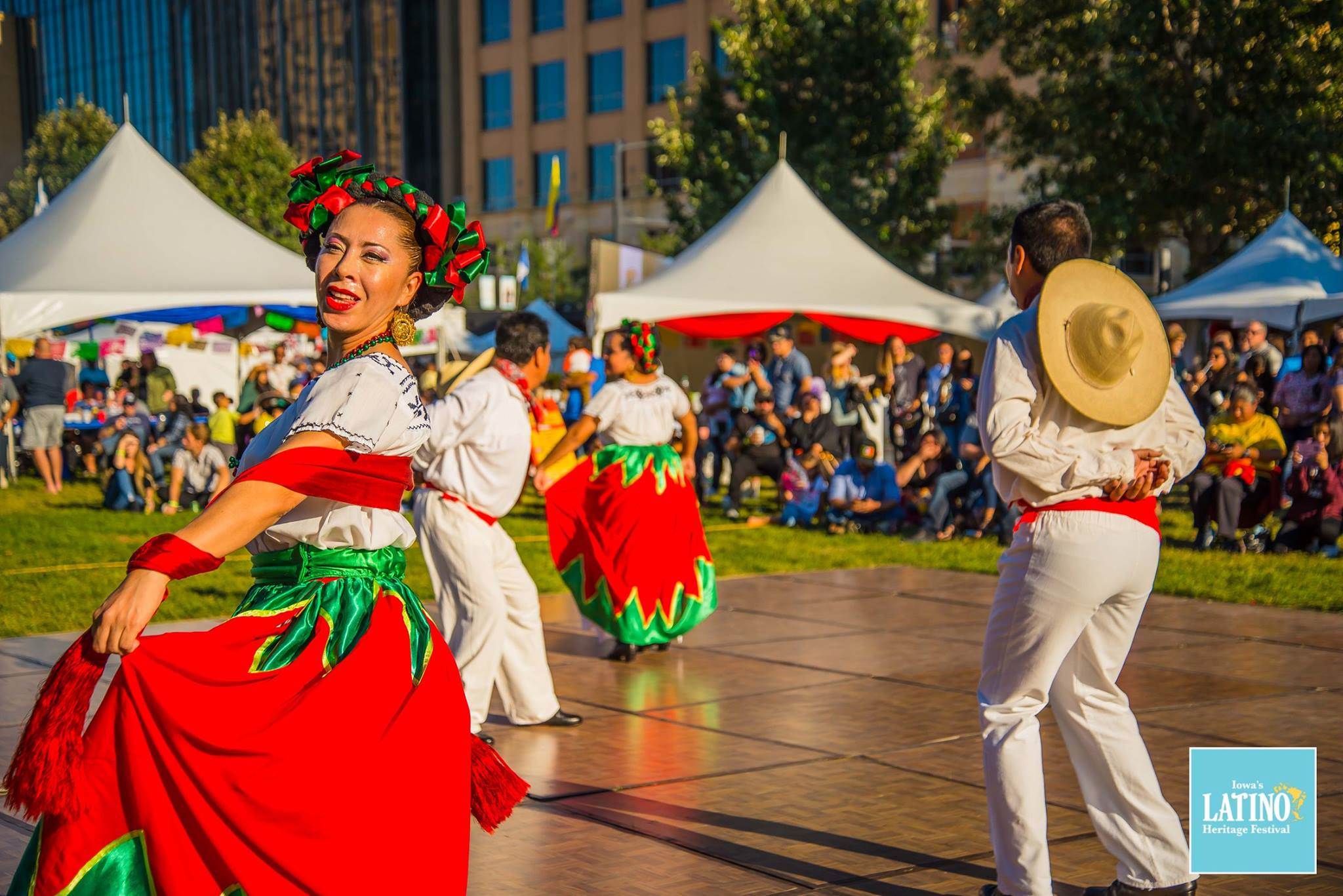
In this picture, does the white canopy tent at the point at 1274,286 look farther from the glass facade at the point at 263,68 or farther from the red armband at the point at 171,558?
the glass facade at the point at 263,68

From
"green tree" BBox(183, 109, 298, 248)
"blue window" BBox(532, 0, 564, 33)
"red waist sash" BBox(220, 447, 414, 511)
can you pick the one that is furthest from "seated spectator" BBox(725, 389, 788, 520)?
"blue window" BBox(532, 0, 564, 33)

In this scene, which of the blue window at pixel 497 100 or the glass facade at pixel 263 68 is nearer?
the blue window at pixel 497 100

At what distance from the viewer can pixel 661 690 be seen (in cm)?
773

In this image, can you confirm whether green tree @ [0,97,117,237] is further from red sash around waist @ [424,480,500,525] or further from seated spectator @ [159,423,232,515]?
red sash around waist @ [424,480,500,525]

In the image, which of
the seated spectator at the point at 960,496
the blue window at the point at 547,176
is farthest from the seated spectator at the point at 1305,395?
the blue window at the point at 547,176

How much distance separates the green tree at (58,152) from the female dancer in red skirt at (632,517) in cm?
5317

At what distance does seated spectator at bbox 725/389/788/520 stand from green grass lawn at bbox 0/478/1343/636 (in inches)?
16.0

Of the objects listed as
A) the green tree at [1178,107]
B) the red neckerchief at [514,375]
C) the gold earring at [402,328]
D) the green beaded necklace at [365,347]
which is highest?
the green tree at [1178,107]

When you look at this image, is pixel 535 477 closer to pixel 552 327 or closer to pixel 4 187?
pixel 552 327

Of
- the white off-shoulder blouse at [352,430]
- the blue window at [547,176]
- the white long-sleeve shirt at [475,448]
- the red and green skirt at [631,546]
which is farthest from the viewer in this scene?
the blue window at [547,176]

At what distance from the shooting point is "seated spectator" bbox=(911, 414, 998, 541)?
14.5 metres

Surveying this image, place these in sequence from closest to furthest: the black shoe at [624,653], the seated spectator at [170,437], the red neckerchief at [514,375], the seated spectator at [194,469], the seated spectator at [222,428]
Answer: the red neckerchief at [514,375] → the black shoe at [624,653] → the seated spectator at [194,469] → the seated spectator at [222,428] → the seated spectator at [170,437]

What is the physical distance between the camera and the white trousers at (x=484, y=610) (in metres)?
6.59

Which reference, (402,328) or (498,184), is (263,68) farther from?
(402,328)
